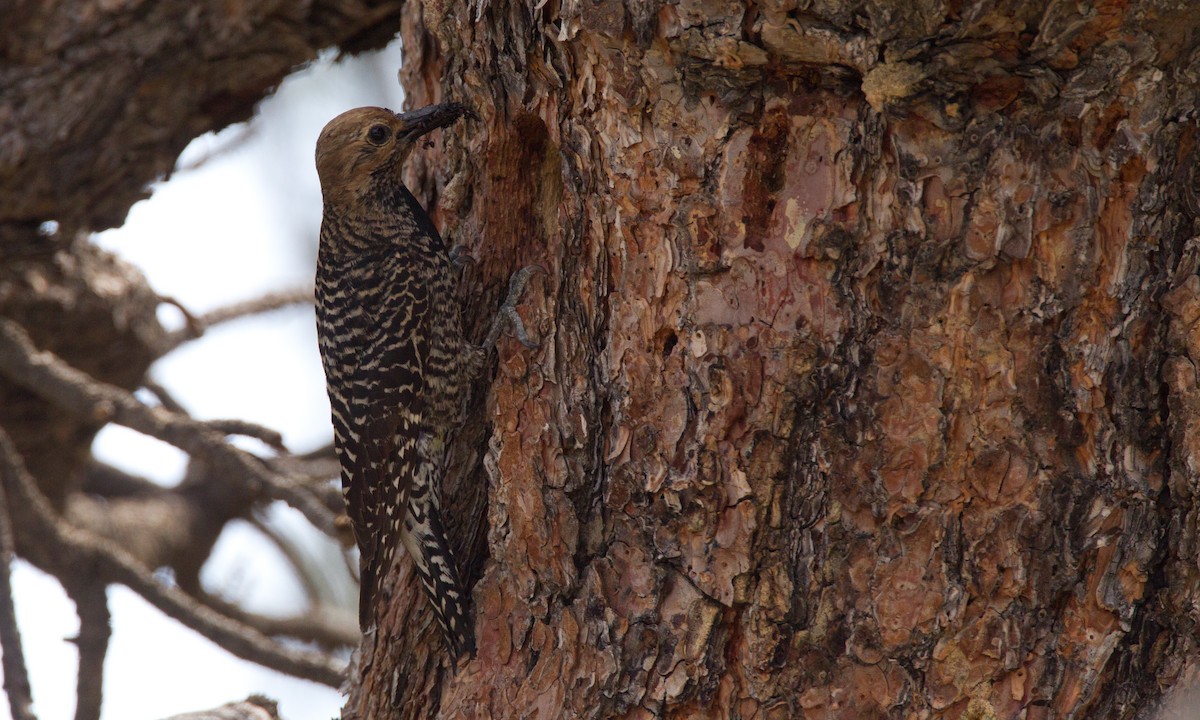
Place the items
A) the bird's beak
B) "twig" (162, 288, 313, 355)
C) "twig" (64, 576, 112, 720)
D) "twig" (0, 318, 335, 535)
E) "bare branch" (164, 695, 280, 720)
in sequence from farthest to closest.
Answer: "twig" (162, 288, 313, 355), "twig" (0, 318, 335, 535), "twig" (64, 576, 112, 720), the bird's beak, "bare branch" (164, 695, 280, 720)

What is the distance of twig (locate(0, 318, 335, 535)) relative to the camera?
369 cm

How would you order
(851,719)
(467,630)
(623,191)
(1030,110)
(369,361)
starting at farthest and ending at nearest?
(369,361)
(467,630)
(623,191)
(851,719)
(1030,110)

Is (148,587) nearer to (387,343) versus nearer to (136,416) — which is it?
(136,416)

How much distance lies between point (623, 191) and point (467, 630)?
1.12 metres

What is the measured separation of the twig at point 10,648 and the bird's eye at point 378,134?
1.58 meters

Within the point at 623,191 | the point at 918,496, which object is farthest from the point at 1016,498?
the point at 623,191

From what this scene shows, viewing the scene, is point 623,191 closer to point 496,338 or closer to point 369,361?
point 496,338

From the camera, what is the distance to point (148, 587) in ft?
11.8

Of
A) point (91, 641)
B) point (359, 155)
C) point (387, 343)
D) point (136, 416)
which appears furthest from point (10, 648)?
point (359, 155)

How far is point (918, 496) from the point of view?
2.18 m

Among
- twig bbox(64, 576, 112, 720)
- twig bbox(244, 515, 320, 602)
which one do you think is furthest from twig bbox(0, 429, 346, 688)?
twig bbox(244, 515, 320, 602)

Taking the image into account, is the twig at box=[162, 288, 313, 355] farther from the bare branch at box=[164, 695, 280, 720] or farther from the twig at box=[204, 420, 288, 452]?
the bare branch at box=[164, 695, 280, 720]

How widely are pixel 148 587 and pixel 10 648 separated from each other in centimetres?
45

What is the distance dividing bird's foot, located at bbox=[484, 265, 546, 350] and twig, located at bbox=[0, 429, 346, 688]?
1.42 meters
